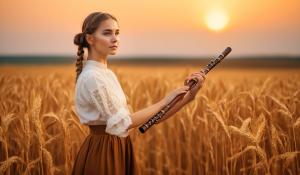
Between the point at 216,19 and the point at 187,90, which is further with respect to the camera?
the point at 216,19

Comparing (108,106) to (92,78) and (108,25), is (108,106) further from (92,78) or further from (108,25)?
(108,25)

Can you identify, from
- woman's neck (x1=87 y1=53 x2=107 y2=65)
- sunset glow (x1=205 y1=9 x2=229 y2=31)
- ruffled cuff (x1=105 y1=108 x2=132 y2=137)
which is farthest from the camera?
sunset glow (x1=205 y1=9 x2=229 y2=31)

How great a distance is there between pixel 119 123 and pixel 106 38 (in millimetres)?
282

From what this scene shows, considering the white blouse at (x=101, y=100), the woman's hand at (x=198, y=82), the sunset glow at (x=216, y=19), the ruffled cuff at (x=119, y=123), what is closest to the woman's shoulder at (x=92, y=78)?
the white blouse at (x=101, y=100)

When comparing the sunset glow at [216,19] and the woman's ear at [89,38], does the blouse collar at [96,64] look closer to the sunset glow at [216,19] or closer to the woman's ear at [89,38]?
the woman's ear at [89,38]

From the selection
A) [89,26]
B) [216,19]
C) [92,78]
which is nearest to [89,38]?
[89,26]

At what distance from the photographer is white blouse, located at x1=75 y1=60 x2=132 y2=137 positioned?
1409mm

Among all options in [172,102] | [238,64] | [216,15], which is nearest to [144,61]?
[238,64]

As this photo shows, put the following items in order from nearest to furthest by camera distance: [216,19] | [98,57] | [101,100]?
[101,100], [98,57], [216,19]

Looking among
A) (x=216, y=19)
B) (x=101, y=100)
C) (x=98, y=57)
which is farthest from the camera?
(x=216, y=19)

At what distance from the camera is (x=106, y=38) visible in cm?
149

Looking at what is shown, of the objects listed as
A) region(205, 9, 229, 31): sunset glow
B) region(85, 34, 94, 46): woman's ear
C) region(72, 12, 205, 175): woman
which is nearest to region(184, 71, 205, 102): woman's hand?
region(72, 12, 205, 175): woman

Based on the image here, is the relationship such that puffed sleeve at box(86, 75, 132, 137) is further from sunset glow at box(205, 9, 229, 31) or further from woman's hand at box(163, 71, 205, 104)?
sunset glow at box(205, 9, 229, 31)

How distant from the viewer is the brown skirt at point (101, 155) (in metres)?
1.46
